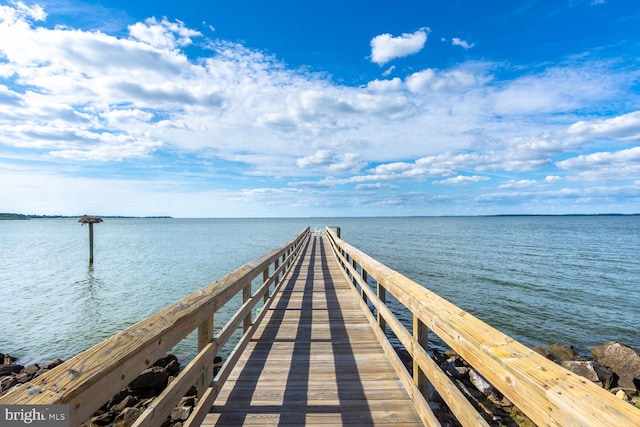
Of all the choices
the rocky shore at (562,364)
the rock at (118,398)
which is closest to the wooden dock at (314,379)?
the rocky shore at (562,364)

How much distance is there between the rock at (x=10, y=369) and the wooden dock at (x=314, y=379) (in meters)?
7.99

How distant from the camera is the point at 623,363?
8.90 metres

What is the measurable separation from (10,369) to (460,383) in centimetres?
1177

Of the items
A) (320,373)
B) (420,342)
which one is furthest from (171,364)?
(420,342)

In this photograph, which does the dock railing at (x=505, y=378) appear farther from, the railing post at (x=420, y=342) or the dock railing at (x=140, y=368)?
the dock railing at (x=140, y=368)

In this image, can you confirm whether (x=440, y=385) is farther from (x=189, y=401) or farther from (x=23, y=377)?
(x=23, y=377)

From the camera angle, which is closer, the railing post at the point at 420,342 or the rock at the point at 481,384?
the railing post at the point at 420,342

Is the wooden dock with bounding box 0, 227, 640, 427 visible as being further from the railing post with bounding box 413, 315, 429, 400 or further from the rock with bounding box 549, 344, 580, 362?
the rock with bounding box 549, 344, 580, 362

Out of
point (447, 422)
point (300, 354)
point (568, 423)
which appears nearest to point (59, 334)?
point (300, 354)

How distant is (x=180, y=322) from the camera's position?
217cm

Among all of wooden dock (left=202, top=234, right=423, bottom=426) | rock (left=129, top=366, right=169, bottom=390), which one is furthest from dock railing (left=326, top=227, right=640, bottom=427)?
rock (left=129, top=366, right=169, bottom=390)

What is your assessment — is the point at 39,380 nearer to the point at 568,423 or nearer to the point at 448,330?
the point at 568,423

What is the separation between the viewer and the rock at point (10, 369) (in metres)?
8.80

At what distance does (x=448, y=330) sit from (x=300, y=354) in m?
2.88
